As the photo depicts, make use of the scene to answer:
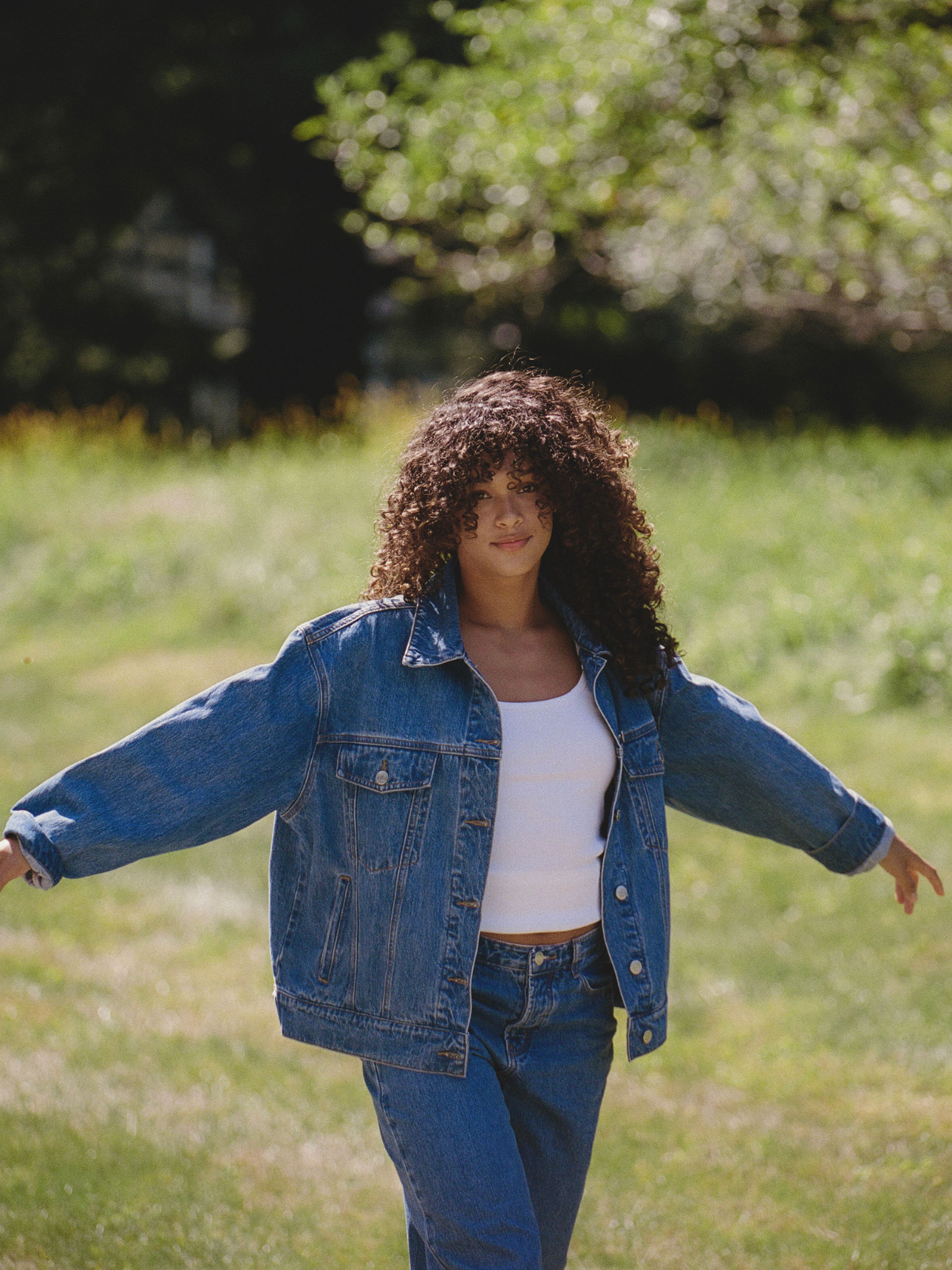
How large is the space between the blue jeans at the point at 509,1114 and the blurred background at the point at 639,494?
3.25ft

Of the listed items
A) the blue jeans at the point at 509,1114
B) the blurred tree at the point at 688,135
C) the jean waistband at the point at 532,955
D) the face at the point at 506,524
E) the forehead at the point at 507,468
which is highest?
the blurred tree at the point at 688,135

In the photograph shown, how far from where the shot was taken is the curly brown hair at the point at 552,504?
250 centimetres

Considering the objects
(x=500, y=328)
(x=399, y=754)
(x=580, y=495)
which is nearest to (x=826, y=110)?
(x=580, y=495)

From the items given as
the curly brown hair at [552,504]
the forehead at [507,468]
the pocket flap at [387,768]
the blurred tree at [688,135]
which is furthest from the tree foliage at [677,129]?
the pocket flap at [387,768]

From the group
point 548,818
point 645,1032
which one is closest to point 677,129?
point 548,818

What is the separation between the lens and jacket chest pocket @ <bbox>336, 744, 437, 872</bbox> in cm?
235

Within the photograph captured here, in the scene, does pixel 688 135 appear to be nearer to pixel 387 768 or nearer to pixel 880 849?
pixel 880 849

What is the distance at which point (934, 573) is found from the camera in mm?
8734

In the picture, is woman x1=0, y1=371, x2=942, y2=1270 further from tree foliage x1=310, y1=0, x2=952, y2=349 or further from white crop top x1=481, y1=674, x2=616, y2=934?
tree foliage x1=310, y1=0, x2=952, y2=349

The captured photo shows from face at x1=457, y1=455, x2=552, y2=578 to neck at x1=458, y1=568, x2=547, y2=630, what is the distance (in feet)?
0.18

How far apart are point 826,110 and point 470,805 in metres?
4.26

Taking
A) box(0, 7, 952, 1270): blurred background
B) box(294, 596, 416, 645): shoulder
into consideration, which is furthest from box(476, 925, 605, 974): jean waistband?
box(0, 7, 952, 1270): blurred background

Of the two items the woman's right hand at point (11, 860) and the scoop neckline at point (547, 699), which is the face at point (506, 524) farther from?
the woman's right hand at point (11, 860)

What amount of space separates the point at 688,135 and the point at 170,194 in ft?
57.7
